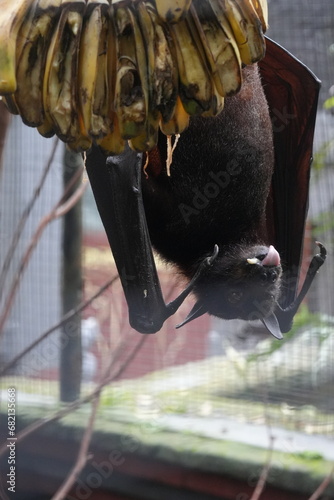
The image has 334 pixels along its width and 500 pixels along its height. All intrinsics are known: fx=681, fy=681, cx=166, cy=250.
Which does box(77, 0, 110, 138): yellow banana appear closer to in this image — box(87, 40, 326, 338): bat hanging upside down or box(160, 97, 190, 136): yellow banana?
box(160, 97, 190, 136): yellow banana

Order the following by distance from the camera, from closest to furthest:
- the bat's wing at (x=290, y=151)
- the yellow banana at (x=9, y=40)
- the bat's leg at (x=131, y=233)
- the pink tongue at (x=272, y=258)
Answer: the yellow banana at (x=9, y=40)
the bat's leg at (x=131, y=233)
the pink tongue at (x=272, y=258)
the bat's wing at (x=290, y=151)

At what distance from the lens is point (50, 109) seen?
631mm

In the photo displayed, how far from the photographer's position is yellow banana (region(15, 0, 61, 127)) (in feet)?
2.05

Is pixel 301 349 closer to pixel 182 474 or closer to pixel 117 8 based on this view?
pixel 182 474

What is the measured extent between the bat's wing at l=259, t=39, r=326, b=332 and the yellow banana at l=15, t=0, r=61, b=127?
59 centimetres

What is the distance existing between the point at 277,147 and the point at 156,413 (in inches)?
54.8

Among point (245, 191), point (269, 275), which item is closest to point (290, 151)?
point (245, 191)

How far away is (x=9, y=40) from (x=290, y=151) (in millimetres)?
705

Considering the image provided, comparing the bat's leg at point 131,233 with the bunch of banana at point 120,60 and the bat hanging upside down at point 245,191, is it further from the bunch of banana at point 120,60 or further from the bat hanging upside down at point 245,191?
the bunch of banana at point 120,60

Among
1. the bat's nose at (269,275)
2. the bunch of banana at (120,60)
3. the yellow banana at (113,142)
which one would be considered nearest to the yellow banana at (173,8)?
the bunch of banana at (120,60)

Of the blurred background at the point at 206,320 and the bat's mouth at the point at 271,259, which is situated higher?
the bat's mouth at the point at 271,259

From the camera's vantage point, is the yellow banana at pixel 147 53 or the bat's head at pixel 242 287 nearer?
the yellow banana at pixel 147 53

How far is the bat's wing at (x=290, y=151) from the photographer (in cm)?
116

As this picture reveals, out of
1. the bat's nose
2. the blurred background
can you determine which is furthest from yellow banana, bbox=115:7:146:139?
the blurred background
